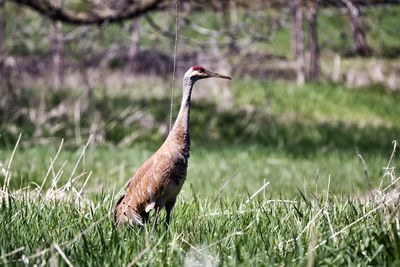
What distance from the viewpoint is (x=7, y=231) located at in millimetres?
3354

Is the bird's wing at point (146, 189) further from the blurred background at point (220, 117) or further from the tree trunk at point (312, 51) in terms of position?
the tree trunk at point (312, 51)

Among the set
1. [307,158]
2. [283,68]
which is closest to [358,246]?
[307,158]

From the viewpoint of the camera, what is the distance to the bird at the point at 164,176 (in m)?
3.50

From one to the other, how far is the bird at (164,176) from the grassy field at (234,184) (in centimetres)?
10

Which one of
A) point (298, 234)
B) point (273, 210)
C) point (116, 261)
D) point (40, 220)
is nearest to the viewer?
point (116, 261)

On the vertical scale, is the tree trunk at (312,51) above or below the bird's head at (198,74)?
below

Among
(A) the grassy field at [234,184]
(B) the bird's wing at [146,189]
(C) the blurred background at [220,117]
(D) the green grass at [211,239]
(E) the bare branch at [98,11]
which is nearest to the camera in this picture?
(D) the green grass at [211,239]

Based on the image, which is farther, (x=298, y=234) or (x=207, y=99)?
(x=207, y=99)

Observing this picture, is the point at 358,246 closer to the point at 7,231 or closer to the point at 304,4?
the point at 7,231

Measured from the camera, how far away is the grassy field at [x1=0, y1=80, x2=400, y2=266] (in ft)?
9.89

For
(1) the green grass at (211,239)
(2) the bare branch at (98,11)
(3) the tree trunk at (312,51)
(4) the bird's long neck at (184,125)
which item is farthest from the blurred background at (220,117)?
(4) the bird's long neck at (184,125)

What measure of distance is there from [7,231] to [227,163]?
22.7ft

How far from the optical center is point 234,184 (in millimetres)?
8375

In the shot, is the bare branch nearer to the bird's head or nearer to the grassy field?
the grassy field
